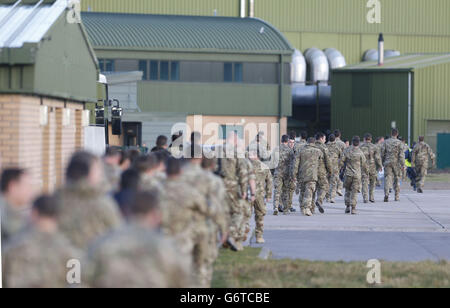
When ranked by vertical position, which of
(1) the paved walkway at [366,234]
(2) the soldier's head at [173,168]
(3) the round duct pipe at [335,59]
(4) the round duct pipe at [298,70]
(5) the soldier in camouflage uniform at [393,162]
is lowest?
(1) the paved walkway at [366,234]

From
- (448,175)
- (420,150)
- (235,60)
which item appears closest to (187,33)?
(235,60)

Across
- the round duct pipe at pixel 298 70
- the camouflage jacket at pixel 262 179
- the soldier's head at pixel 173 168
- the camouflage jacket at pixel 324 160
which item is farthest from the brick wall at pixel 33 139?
the round duct pipe at pixel 298 70

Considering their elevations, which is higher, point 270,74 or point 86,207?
point 270,74

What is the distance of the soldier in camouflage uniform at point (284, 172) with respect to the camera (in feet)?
67.7

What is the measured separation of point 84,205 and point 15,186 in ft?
1.95

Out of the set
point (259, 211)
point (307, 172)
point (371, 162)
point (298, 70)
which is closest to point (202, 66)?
point (298, 70)

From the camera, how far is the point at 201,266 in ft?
30.3

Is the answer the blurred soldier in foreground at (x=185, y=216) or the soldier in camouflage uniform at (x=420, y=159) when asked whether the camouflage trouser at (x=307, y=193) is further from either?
the blurred soldier in foreground at (x=185, y=216)

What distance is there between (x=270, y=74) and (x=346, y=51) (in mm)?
13044

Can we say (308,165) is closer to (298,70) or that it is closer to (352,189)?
(352,189)

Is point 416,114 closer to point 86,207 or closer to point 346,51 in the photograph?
point 346,51

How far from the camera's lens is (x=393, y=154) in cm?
2509

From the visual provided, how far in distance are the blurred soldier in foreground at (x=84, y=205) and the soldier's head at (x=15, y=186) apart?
260mm

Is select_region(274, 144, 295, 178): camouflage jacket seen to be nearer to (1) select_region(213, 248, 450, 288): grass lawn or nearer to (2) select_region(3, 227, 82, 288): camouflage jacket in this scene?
(1) select_region(213, 248, 450, 288): grass lawn
